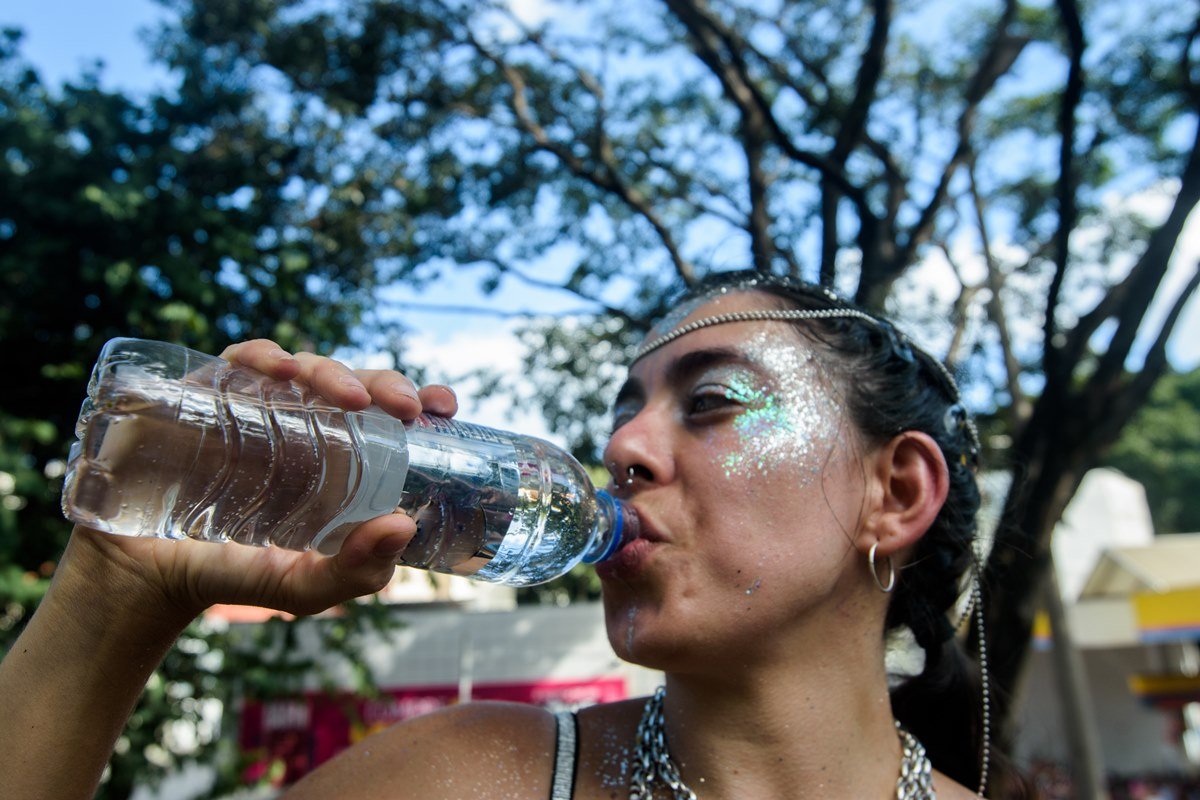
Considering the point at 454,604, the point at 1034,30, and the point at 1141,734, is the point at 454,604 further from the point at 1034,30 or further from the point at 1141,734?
the point at 1141,734

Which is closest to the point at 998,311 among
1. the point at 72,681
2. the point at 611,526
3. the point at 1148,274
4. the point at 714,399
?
the point at 1148,274

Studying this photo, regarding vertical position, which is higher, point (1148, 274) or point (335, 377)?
point (1148, 274)

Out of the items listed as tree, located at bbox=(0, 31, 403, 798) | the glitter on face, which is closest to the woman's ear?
the glitter on face

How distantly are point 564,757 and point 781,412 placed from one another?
2.64 feet

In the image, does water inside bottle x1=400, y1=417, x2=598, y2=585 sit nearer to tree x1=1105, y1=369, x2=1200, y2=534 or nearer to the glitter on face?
the glitter on face

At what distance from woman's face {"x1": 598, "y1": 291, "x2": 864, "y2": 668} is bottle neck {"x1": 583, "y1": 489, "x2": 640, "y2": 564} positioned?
2 cm

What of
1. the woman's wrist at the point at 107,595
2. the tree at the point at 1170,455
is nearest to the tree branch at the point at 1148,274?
the woman's wrist at the point at 107,595

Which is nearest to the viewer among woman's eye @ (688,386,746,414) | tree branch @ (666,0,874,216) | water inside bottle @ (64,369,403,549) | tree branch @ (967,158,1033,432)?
water inside bottle @ (64,369,403,549)

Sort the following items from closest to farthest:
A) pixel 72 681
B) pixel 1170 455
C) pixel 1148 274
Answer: pixel 72 681 < pixel 1148 274 < pixel 1170 455

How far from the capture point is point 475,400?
650 centimetres

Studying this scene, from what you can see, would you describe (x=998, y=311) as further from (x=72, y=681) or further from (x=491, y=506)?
(x=72, y=681)

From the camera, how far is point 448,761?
65.8 inches

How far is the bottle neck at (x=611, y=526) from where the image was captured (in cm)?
172

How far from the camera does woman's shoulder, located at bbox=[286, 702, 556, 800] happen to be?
63.5 inches
